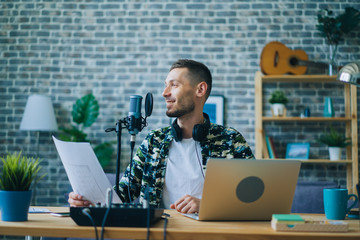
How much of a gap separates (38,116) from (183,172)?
219 cm

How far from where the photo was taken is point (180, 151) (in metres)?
2.14

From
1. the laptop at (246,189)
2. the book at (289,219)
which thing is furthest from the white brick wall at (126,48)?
the book at (289,219)

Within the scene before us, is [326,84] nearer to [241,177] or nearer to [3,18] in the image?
[241,177]

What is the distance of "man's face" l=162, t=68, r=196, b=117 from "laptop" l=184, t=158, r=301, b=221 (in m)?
0.90

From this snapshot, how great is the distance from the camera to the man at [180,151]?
2.05 m

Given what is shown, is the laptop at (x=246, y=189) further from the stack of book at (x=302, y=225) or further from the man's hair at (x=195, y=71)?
the man's hair at (x=195, y=71)

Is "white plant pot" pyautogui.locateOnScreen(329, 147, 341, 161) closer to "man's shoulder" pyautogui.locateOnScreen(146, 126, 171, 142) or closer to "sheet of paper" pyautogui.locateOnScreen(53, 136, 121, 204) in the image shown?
"man's shoulder" pyautogui.locateOnScreen(146, 126, 171, 142)

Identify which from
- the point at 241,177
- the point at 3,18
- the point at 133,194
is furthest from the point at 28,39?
the point at 241,177

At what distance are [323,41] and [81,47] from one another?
2.56 m

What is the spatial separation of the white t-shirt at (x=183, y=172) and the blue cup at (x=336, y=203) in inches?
28.6

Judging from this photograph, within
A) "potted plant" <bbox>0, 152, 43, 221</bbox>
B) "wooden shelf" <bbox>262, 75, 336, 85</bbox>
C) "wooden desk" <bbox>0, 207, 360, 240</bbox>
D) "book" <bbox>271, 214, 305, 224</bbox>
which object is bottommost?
"wooden desk" <bbox>0, 207, 360, 240</bbox>

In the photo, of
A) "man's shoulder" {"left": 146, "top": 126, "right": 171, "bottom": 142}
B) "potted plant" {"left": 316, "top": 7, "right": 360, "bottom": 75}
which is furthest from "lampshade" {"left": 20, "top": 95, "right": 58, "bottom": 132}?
"potted plant" {"left": 316, "top": 7, "right": 360, "bottom": 75}

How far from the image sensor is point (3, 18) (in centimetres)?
426

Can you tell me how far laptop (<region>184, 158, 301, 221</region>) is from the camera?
4.03 ft
